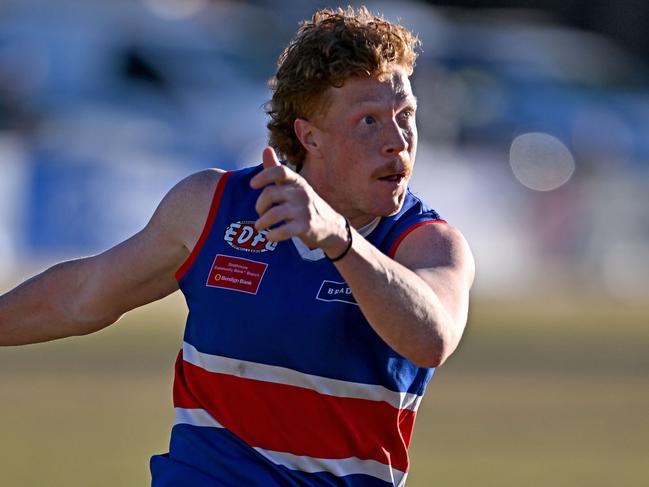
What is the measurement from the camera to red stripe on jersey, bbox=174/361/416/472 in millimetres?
3896

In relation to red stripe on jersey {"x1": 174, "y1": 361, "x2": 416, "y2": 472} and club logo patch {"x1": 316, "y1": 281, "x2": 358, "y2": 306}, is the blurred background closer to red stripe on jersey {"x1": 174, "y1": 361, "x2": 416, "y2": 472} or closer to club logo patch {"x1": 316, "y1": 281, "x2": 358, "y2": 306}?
red stripe on jersey {"x1": 174, "y1": 361, "x2": 416, "y2": 472}

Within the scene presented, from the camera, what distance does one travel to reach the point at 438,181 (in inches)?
717

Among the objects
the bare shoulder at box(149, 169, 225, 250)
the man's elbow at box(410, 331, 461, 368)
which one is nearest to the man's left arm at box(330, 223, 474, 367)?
the man's elbow at box(410, 331, 461, 368)

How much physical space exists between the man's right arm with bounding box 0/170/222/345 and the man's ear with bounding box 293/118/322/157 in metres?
0.27

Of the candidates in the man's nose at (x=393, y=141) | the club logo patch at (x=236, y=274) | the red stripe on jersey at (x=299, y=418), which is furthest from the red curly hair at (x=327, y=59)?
the red stripe on jersey at (x=299, y=418)

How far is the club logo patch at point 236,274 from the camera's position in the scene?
3.95 meters

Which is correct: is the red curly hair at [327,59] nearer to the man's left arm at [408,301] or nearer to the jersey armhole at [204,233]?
the jersey armhole at [204,233]

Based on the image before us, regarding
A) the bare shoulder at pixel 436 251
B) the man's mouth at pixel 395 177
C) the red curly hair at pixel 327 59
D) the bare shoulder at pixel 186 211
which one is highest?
the red curly hair at pixel 327 59

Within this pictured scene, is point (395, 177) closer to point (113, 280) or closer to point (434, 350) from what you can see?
point (434, 350)

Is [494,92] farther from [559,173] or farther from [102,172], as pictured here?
[102,172]

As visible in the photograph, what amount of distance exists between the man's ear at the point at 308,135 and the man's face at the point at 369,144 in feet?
0.19

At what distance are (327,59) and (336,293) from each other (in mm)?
696

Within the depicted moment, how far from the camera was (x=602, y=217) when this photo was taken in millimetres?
19688

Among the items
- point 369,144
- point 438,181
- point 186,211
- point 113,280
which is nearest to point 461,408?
point 113,280
